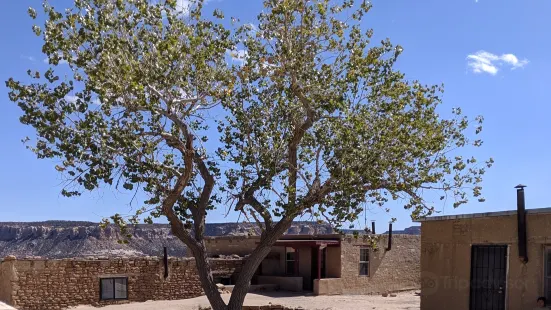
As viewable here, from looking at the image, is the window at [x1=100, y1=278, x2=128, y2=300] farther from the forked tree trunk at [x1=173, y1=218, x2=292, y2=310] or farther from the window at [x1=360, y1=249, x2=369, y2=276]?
the window at [x1=360, y1=249, x2=369, y2=276]

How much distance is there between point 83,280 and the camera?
23984 millimetres

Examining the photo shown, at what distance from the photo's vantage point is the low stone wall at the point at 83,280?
22.4 m

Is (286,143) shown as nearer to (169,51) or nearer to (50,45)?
(169,51)

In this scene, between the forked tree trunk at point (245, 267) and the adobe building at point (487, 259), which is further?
the forked tree trunk at point (245, 267)

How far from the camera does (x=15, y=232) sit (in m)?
75.3

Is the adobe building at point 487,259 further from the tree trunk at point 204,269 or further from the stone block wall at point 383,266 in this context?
the stone block wall at point 383,266

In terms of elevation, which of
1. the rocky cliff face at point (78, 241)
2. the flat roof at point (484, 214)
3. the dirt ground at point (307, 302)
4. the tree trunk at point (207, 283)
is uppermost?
the flat roof at point (484, 214)

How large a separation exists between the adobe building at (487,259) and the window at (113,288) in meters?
12.5

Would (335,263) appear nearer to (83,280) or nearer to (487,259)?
(83,280)

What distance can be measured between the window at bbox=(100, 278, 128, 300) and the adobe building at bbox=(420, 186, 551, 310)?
491 inches

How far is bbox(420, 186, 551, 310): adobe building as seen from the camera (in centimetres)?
1430

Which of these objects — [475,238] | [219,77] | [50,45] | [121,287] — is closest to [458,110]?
[475,238]

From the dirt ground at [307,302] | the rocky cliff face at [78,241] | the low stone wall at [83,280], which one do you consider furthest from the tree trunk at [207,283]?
the rocky cliff face at [78,241]

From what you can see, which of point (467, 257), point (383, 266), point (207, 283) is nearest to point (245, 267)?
point (207, 283)
